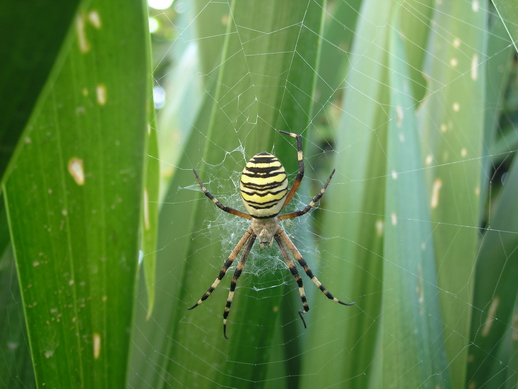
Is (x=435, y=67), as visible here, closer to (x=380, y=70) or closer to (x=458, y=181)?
(x=380, y=70)

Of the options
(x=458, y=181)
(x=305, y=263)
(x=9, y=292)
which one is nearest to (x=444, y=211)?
(x=458, y=181)

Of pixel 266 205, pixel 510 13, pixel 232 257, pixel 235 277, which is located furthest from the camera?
pixel 232 257

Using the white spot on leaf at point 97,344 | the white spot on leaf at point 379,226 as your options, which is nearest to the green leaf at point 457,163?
the white spot on leaf at point 379,226

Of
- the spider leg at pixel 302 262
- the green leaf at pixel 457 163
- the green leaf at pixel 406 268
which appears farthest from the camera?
the spider leg at pixel 302 262

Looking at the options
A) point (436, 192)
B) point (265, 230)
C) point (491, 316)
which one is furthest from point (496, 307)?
point (265, 230)

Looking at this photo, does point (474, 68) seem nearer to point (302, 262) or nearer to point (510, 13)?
point (510, 13)

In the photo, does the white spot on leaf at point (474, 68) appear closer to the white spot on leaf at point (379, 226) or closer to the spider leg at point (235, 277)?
the white spot on leaf at point (379, 226)

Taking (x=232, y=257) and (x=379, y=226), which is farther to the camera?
(x=232, y=257)
